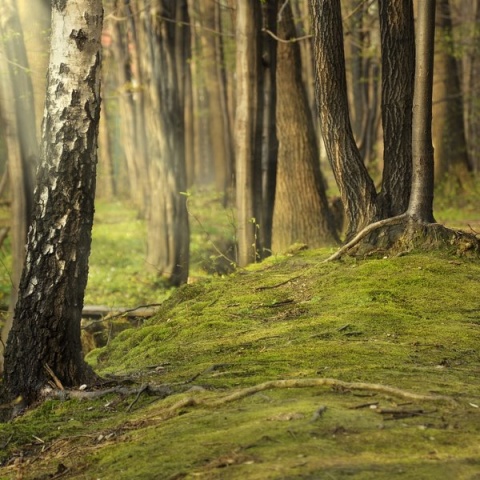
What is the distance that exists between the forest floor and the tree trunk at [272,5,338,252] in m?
5.63

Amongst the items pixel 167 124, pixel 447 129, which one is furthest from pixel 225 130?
pixel 167 124

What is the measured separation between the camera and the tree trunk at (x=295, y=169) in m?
15.0

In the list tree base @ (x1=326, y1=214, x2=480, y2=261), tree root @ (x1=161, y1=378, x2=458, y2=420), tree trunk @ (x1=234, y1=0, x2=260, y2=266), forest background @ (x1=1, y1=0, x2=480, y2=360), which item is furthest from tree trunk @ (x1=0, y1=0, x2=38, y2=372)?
tree root @ (x1=161, y1=378, x2=458, y2=420)

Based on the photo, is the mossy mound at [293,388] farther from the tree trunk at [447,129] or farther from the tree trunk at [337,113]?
the tree trunk at [447,129]

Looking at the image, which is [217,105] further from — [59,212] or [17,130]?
[59,212]

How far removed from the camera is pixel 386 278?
26.8 ft

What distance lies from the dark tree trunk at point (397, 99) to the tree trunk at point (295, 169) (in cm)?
550

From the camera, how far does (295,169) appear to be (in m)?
15.4

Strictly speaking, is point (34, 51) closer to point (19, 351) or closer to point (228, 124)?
point (19, 351)

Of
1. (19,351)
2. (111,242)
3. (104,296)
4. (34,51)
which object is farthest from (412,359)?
(111,242)

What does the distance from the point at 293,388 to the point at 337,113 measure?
4.79 m

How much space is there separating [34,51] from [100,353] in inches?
195

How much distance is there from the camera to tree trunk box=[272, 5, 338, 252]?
15.0 meters

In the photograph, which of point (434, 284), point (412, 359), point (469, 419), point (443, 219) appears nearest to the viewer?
point (469, 419)
